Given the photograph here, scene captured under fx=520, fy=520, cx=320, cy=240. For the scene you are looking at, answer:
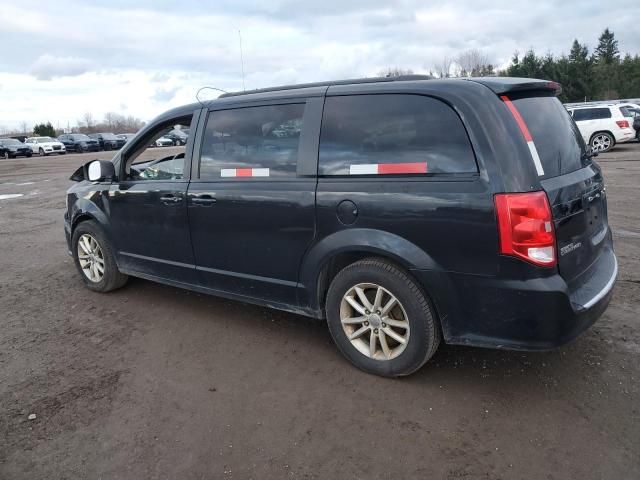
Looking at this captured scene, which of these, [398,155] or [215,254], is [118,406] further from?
[398,155]

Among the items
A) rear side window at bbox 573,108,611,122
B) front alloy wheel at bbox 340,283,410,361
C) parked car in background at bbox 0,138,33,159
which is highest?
parked car in background at bbox 0,138,33,159

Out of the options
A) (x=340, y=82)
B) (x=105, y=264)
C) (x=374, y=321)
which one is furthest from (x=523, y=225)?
(x=105, y=264)

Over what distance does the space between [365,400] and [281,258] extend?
1.13 m

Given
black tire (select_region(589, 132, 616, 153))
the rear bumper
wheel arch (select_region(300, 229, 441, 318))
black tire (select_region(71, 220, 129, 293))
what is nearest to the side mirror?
black tire (select_region(71, 220, 129, 293))

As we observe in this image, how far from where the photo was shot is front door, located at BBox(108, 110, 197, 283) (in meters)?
4.24

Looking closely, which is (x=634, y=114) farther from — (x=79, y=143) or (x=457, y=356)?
(x=79, y=143)

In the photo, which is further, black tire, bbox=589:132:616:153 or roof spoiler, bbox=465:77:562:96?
black tire, bbox=589:132:616:153

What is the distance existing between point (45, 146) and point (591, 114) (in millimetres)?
36564

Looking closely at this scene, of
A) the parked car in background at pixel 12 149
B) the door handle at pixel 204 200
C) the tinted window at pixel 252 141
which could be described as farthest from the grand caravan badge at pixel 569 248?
the parked car in background at pixel 12 149

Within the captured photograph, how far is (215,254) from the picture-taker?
4.05 metres

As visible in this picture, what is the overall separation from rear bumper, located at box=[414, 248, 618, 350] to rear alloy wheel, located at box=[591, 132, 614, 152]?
60.2ft

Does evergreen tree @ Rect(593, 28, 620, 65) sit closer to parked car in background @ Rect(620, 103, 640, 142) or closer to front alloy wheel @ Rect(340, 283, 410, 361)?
parked car in background @ Rect(620, 103, 640, 142)

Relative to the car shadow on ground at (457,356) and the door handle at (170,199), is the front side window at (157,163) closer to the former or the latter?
the door handle at (170,199)

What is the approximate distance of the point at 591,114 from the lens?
1872 cm
